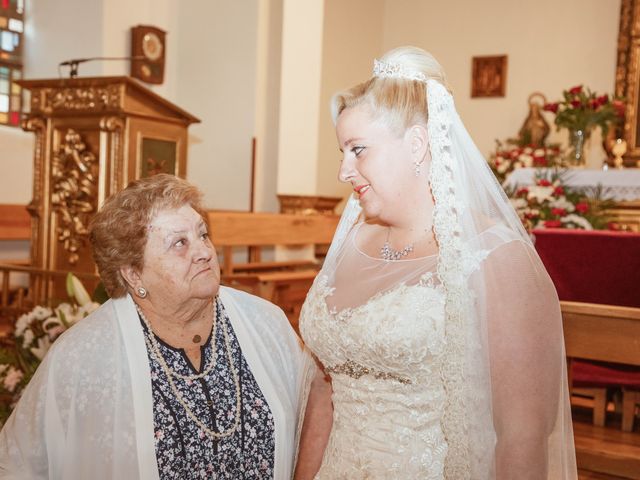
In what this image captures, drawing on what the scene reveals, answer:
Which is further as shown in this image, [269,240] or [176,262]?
[269,240]

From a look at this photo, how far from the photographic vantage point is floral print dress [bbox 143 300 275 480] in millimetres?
2152

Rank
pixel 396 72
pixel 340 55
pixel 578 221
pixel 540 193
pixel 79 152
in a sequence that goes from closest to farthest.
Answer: pixel 396 72 < pixel 79 152 < pixel 578 221 < pixel 540 193 < pixel 340 55

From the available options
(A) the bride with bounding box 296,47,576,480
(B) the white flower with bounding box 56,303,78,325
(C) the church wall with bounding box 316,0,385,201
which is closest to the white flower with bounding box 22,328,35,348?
(B) the white flower with bounding box 56,303,78,325

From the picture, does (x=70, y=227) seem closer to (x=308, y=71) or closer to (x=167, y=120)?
(x=167, y=120)

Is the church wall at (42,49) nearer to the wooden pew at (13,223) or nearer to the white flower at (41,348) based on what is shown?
the wooden pew at (13,223)

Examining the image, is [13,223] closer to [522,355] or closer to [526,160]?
[526,160]

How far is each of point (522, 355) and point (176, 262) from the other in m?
1.06

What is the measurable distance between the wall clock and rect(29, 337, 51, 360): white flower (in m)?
5.59

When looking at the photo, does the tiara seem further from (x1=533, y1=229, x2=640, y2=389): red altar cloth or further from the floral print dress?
(x1=533, y1=229, x2=640, y2=389): red altar cloth

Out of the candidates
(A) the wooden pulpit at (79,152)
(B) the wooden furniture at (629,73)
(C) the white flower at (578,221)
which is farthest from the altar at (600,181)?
(B) the wooden furniture at (629,73)

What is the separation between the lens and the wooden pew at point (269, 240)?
19.9ft

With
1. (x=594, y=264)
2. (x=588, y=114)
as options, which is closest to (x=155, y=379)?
(x=594, y=264)

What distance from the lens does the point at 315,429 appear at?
2.21 meters

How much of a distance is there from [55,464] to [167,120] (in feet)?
12.2
